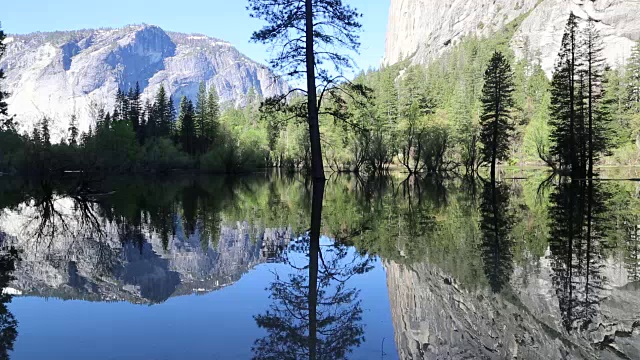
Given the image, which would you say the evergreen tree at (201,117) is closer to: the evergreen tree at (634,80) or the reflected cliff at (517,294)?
the evergreen tree at (634,80)

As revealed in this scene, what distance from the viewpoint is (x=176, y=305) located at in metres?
4.18

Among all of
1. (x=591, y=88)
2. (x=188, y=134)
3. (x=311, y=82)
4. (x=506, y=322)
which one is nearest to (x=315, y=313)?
(x=506, y=322)

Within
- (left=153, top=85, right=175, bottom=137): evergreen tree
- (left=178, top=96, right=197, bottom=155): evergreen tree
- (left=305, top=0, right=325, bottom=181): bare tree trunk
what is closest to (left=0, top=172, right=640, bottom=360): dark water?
(left=305, top=0, right=325, bottom=181): bare tree trunk

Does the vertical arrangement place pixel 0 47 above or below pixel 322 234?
above

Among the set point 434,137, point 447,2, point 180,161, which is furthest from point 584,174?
point 447,2

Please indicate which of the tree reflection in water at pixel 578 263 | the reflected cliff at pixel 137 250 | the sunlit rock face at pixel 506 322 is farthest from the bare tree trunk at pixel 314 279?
the tree reflection in water at pixel 578 263

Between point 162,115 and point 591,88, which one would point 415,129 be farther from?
point 162,115

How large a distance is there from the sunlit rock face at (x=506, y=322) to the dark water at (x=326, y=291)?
15 mm

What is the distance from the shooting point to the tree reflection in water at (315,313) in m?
3.09

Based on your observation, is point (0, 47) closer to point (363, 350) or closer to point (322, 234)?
point (322, 234)

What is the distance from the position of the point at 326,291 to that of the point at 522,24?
137 m

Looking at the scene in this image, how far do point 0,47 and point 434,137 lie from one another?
34.1 metres

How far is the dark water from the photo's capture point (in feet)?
10.4

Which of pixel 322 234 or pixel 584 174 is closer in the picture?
pixel 322 234
